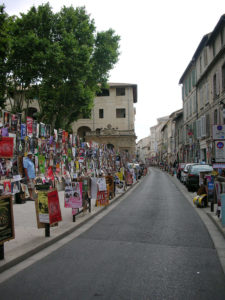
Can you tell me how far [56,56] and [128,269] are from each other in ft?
75.0

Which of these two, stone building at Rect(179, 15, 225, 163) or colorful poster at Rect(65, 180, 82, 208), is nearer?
colorful poster at Rect(65, 180, 82, 208)

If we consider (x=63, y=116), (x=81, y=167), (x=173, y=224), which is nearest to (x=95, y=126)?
(x=63, y=116)

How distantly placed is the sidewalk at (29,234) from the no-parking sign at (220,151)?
454 cm

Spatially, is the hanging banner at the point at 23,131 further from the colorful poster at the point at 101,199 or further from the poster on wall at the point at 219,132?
the poster on wall at the point at 219,132

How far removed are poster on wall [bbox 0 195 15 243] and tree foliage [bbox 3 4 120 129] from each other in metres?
21.3

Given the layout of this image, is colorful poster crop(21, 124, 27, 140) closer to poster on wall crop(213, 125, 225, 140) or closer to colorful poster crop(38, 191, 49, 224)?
colorful poster crop(38, 191, 49, 224)

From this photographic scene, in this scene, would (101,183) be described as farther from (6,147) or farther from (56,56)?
(56,56)

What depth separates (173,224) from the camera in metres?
8.90

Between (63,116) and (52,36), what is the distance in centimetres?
744

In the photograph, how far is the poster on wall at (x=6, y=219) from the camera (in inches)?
205

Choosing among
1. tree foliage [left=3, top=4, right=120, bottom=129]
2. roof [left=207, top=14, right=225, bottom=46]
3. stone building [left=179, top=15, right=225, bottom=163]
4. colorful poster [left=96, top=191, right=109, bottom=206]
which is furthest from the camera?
stone building [left=179, top=15, right=225, bottom=163]

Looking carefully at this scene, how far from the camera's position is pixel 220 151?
10086mm

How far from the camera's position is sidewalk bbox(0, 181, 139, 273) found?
5.53 m

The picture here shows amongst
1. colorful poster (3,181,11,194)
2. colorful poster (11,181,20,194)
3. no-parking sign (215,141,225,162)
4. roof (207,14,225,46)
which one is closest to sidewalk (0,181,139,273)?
colorful poster (11,181,20,194)
